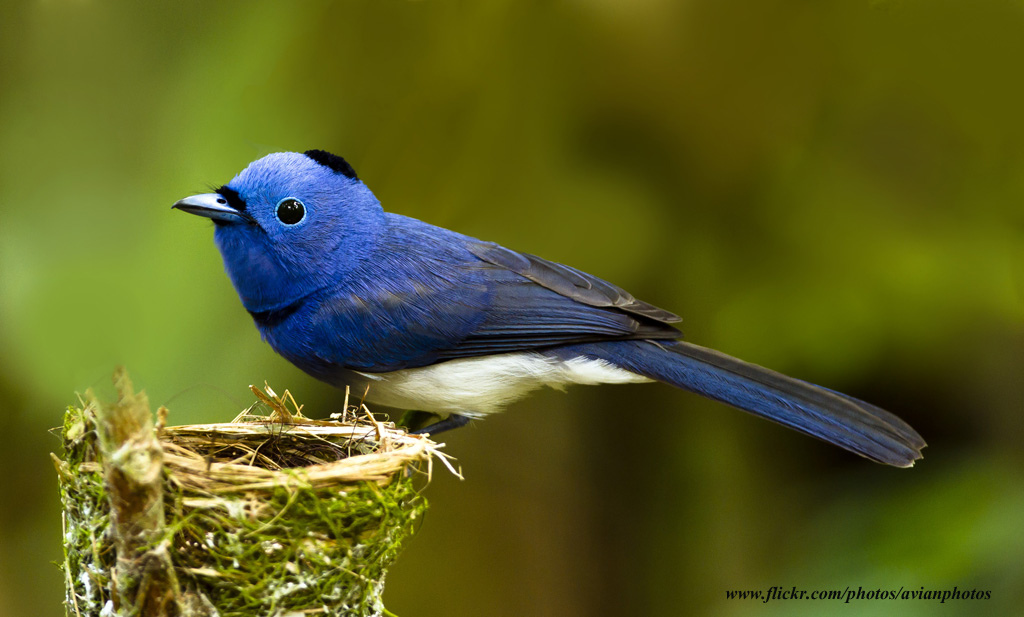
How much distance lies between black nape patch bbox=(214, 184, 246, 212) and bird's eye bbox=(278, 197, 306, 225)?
4.0 inches

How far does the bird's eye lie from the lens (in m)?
2.34

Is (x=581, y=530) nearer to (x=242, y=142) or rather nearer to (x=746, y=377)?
(x=746, y=377)

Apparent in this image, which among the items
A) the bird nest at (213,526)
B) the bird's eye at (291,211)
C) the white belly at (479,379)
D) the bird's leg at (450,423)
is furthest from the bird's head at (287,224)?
the bird nest at (213,526)

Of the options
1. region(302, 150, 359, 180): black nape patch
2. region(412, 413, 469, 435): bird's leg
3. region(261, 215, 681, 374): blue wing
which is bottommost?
region(412, 413, 469, 435): bird's leg

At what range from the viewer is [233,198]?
7.55 ft

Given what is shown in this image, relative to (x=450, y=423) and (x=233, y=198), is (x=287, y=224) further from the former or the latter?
(x=450, y=423)

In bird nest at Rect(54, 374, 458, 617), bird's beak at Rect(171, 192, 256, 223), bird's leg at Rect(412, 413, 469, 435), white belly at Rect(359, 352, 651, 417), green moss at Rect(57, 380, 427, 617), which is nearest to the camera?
bird nest at Rect(54, 374, 458, 617)

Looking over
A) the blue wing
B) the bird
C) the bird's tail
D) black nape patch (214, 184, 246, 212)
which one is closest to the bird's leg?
the bird

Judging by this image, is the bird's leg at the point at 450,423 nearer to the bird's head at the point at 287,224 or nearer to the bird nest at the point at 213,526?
the bird's head at the point at 287,224

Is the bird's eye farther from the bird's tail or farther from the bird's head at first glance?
the bird's tail

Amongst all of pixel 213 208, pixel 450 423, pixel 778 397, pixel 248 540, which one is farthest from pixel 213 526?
pixel 778 397

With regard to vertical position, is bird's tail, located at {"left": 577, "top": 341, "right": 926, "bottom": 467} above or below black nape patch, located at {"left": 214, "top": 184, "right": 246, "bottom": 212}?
below

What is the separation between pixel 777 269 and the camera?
332 centimetres

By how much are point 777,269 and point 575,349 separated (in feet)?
3.90
